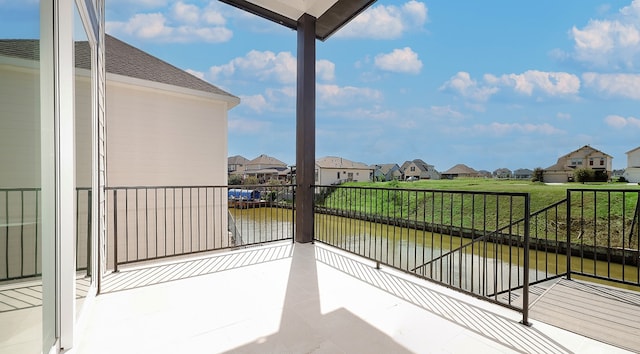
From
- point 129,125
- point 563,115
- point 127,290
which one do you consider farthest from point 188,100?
point 563,115

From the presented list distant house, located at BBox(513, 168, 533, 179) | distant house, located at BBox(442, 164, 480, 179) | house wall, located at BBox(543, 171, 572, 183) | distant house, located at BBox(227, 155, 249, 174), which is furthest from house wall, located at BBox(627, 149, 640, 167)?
distant house, located at BBox(227, 155, 249, 174)

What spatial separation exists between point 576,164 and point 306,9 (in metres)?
10.5

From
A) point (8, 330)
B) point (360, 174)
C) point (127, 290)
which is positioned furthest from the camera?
point (360, 174)

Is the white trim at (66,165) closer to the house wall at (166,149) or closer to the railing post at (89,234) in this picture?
the railing post at (89,234)

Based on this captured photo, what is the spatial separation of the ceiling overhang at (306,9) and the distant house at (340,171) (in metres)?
18.3

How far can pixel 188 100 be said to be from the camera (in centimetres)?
523

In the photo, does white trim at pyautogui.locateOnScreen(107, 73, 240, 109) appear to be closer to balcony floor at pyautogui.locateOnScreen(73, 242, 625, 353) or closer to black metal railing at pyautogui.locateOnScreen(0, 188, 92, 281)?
balcony floor at pyautogui.locateOnScreen(73, 242, 625, 353)

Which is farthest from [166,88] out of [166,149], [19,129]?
[19,129]

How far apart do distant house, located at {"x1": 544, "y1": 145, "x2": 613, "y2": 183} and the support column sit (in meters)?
8.66

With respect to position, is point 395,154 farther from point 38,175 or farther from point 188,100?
point 38,175

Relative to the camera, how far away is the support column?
12.5 feet

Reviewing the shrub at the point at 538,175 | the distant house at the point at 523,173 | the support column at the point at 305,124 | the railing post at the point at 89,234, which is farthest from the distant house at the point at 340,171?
the railing post at the point at 89,234

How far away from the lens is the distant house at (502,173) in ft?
33.4

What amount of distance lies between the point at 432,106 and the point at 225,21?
2019 cm
